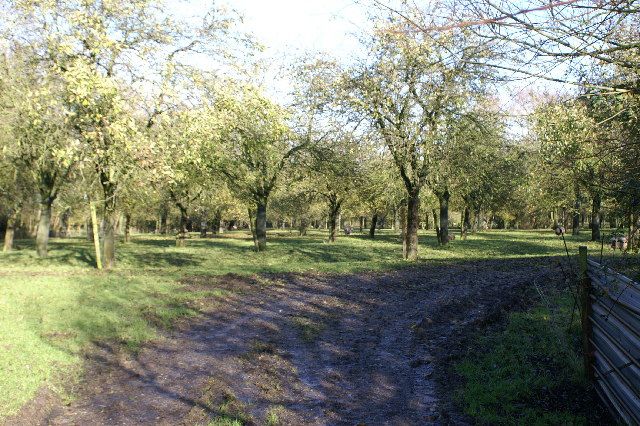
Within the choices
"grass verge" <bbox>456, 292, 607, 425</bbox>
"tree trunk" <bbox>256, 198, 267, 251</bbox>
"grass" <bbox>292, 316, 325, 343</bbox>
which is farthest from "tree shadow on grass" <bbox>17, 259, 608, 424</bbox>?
"tree trunk" <bbox>256, 198, 267, 251</bbox>

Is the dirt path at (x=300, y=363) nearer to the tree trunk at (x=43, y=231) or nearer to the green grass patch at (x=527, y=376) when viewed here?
the green grass patch at (x=527, y=376)

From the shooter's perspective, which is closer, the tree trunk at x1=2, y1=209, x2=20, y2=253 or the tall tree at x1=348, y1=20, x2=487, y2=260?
the tall tree at x1=348, y1=20, x2=487, y2=260

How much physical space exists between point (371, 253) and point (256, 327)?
19325 mm

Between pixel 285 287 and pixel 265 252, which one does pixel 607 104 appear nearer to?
pixel 285 287

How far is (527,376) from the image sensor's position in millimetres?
6734

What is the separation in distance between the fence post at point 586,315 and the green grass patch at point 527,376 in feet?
0.63

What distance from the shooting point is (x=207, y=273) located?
1748 cm

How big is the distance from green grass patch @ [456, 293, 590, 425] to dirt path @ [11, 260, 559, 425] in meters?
0.39

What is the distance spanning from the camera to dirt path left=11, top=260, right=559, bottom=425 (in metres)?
6.21

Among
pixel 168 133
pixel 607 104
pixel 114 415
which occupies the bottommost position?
pixel 114 415

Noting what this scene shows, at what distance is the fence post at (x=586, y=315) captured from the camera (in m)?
Result: 6.30

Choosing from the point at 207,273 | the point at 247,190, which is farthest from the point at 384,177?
the point at 207,273

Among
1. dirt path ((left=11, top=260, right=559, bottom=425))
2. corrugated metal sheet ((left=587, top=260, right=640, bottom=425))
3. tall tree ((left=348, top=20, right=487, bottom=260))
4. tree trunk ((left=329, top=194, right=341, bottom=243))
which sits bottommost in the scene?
dirt path ((left=11, top=260, right=559, bottom=425))

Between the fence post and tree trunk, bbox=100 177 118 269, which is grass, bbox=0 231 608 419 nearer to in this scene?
tree trunk, bbox=100 177 118 269
